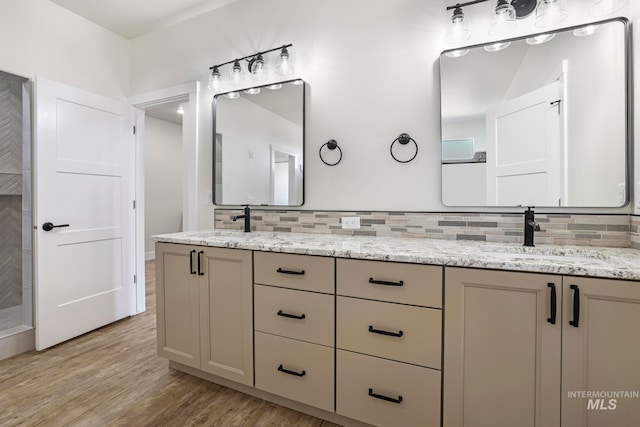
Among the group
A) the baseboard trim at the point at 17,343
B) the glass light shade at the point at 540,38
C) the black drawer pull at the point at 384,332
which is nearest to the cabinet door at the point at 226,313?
the black drawer pull at the point at 384,332

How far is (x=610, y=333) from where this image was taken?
106 centimetres

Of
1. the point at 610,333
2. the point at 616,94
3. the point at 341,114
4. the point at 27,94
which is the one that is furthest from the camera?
the point at 27,94

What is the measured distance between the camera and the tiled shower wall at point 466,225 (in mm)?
1523

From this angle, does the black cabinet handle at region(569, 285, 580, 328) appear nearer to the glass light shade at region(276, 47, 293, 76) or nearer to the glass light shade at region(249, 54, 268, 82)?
the glass light shade at region(276, 47, 293, 76)

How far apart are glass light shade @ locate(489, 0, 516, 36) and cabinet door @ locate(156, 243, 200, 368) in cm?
215

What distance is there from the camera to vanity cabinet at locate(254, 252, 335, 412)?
4.90 ft

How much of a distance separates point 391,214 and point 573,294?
1021 mm

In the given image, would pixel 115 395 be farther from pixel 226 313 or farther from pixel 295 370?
pixel 295 370

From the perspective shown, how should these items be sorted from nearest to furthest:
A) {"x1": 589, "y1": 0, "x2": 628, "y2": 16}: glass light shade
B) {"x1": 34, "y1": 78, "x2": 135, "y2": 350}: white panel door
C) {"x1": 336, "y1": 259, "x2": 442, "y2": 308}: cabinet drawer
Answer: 1. {"x1": 336, "y1": 259, "x2": 442, "y2": 308}: cabinet drawer
2. {"x1": 589, "y1": 0, "x2": 628, "y2": 16}: glass light shade
3. {"x1": 34, "y1": 78, "x2": 135, "y2": 350}: white panel door

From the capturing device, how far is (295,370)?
1571 millimetres

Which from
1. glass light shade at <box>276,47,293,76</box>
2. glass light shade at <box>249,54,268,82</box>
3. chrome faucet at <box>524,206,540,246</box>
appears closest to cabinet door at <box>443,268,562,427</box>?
chrome faucet at <box>524,206,540,246</box>

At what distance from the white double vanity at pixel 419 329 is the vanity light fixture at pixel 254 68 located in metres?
1.32

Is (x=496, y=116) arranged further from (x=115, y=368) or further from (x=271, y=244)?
(x=115, y=368)

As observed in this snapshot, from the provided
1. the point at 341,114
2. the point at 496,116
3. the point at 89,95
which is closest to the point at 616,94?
the point at 496,116
